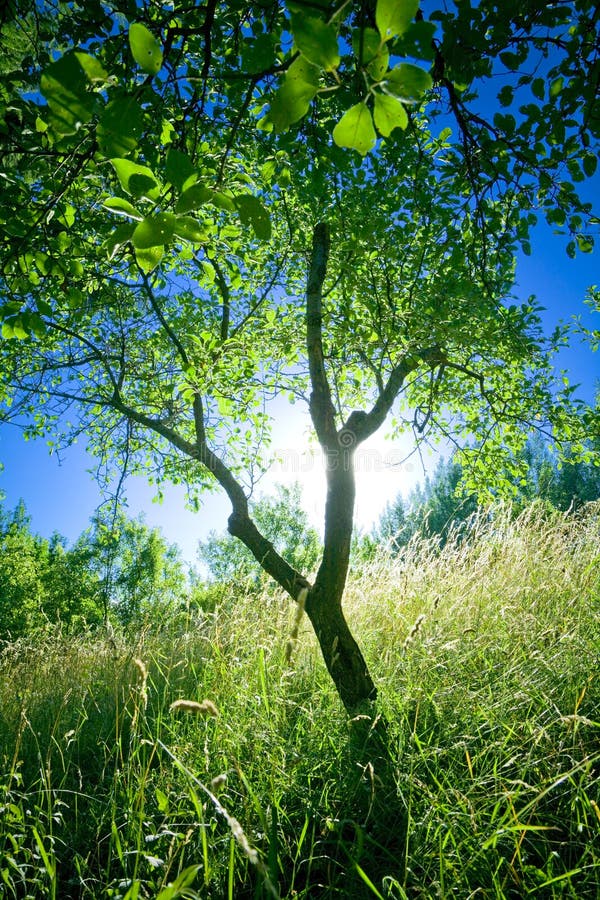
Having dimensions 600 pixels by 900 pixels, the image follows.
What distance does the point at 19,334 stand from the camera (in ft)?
5.28

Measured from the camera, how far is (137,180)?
818 mm

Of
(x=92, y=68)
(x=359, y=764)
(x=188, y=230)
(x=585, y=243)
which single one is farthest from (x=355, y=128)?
(x=359, y=764)

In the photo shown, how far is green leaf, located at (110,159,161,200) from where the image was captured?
81 cm

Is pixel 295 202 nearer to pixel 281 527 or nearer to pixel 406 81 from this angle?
pixel 406 81

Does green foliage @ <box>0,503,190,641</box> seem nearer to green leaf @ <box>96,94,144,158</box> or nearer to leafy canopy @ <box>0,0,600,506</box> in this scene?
A: leafy canopy @ <box>0,0,600,506</box>

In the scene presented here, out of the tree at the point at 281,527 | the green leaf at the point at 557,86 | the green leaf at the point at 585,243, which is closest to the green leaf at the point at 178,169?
the green leaf at the point at 557,86

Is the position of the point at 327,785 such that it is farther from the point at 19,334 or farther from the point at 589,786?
the point at 19,334

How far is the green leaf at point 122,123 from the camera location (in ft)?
2.66

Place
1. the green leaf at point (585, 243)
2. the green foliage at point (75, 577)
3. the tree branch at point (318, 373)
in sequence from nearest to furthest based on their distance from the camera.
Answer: the green leaf at point (585, 243) → the tree branch at point (318, 373) → the green foliage at point (75, 577)

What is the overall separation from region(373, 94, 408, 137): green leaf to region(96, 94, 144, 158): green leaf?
397 millimetres

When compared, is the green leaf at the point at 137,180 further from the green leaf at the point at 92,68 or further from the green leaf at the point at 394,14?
the green leaf at the point at 394,14

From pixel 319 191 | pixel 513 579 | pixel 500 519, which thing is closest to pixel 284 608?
pixel 513 579

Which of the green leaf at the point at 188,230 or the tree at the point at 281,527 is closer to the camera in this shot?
the green leaf at the point at 188,230

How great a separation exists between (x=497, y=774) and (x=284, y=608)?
9.86ft
